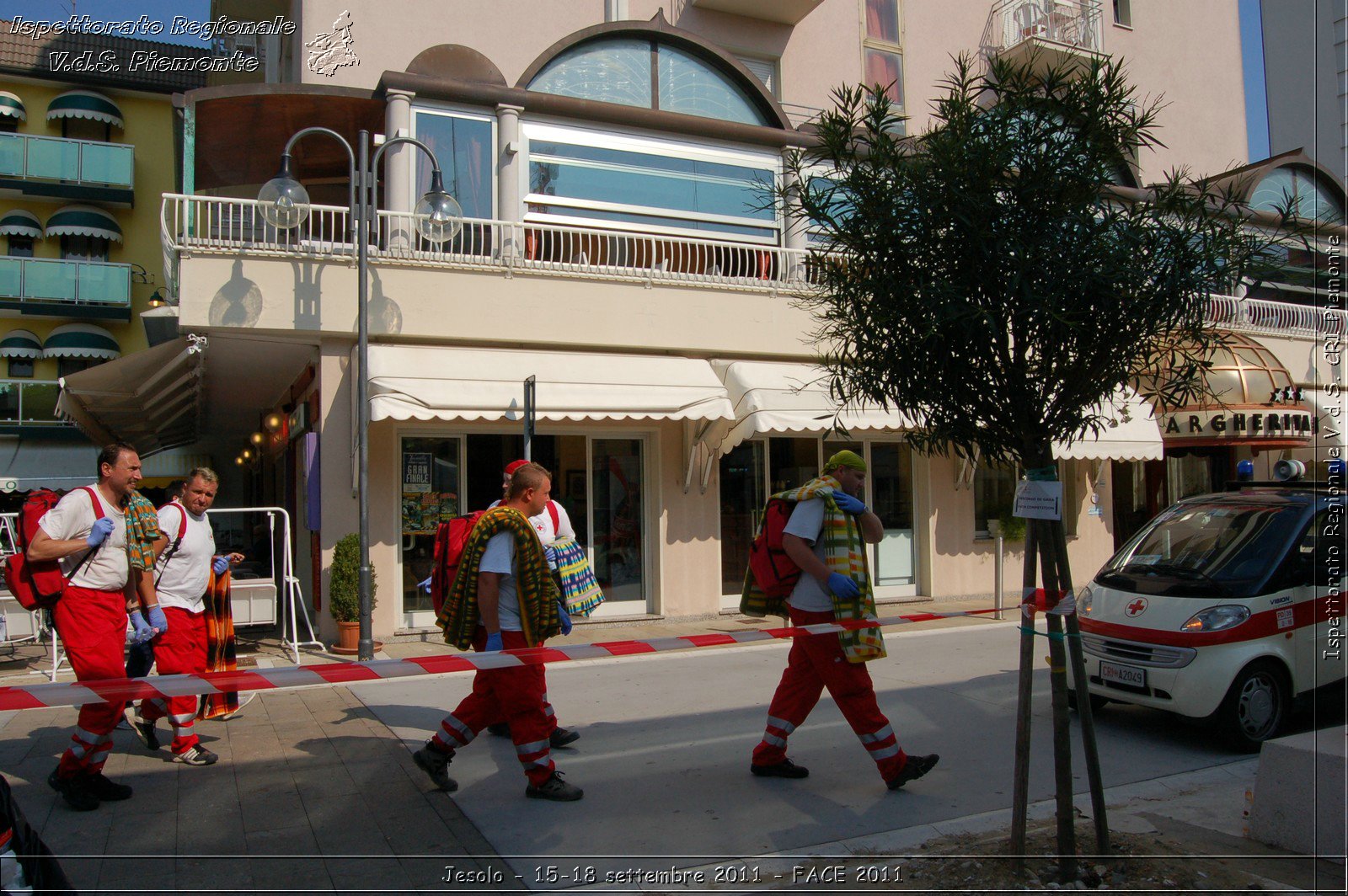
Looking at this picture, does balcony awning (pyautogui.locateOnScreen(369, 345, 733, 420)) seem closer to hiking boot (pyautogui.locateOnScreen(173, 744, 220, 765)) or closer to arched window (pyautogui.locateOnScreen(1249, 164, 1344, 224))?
hiking boot (pyautogui.locateOnScreen(173, 744, 220, 765))

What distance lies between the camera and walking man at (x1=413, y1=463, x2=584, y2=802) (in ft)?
16.3

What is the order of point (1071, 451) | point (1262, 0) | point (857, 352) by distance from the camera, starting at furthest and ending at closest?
point (1071, 451) → point (1262, 0) → point (857, 352)

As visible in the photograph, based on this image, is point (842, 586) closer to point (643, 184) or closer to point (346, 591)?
point (346, 591)

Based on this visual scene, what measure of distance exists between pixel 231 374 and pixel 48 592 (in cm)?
959

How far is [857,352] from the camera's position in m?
4.45

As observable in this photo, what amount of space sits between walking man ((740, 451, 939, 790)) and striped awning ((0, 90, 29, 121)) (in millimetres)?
29083

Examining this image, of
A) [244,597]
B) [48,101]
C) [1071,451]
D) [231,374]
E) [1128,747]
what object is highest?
[48,101]

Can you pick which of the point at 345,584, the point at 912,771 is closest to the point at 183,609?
the point at 345,584

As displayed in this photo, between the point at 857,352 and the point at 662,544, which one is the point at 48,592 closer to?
the point at 857,352

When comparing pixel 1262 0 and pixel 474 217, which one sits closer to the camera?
pixel 1262 0

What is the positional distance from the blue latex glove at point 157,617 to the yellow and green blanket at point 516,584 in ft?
6.09

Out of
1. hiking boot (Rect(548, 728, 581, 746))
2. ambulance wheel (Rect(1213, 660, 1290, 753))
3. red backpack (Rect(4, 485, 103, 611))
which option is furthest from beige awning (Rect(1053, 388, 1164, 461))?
red backpack (Rect(4, 485, 103, 611))

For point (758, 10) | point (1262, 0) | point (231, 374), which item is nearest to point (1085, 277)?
point (1262, 0)

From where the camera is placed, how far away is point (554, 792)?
5.16 m
